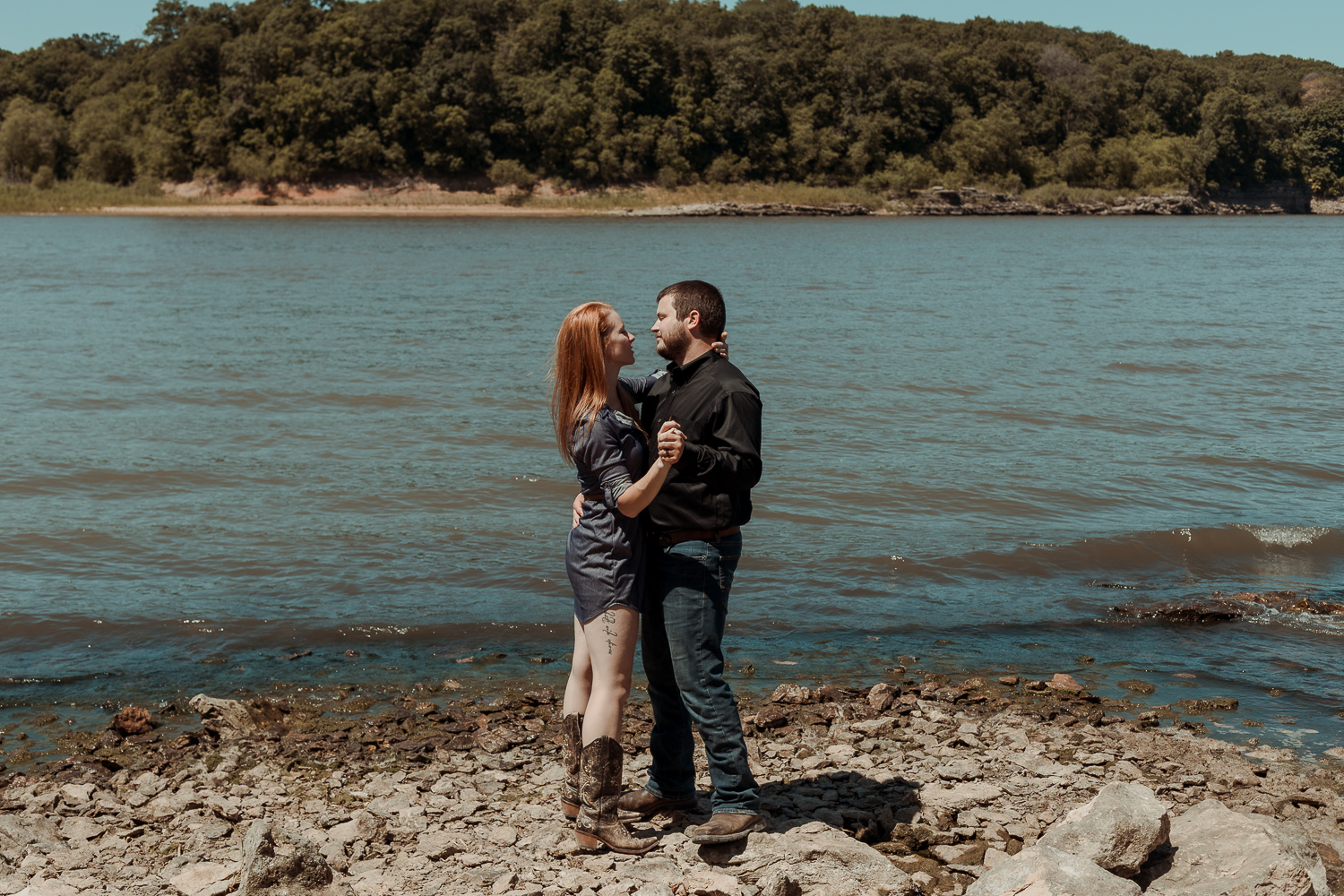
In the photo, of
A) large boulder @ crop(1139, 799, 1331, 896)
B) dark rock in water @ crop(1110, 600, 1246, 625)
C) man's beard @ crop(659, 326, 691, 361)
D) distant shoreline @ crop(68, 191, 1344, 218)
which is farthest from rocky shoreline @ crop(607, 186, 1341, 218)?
large boulder @ crop(1139, 799, 1331, 896)

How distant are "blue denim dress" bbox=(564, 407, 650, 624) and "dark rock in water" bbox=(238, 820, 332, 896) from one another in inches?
55.9

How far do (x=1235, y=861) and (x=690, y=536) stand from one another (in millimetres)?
2413

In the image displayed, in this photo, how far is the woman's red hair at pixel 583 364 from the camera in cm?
443

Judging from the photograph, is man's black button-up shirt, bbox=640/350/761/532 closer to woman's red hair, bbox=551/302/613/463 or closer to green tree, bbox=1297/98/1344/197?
woman's red hair, bbox=551/302/613/463

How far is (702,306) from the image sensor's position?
4.51 meters

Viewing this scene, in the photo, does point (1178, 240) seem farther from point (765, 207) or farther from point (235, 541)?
point (235, 541)

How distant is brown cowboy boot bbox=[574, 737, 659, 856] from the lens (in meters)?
4.57

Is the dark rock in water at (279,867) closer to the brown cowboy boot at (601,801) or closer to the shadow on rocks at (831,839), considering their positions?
the brown cowboy boot at (601,801)

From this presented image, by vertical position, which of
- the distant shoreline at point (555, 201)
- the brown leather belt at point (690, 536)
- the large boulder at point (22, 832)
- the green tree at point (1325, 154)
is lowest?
the large boulder at point (22, 832)

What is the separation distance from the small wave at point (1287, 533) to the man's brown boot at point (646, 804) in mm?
7897

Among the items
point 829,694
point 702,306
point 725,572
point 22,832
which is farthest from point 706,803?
point 22,832

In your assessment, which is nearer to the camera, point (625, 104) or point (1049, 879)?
point (1049, 879)

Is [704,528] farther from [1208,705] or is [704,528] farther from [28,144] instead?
[28,144]

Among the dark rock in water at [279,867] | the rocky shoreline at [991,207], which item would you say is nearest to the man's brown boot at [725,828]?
the dark rock in water at [279,867]
